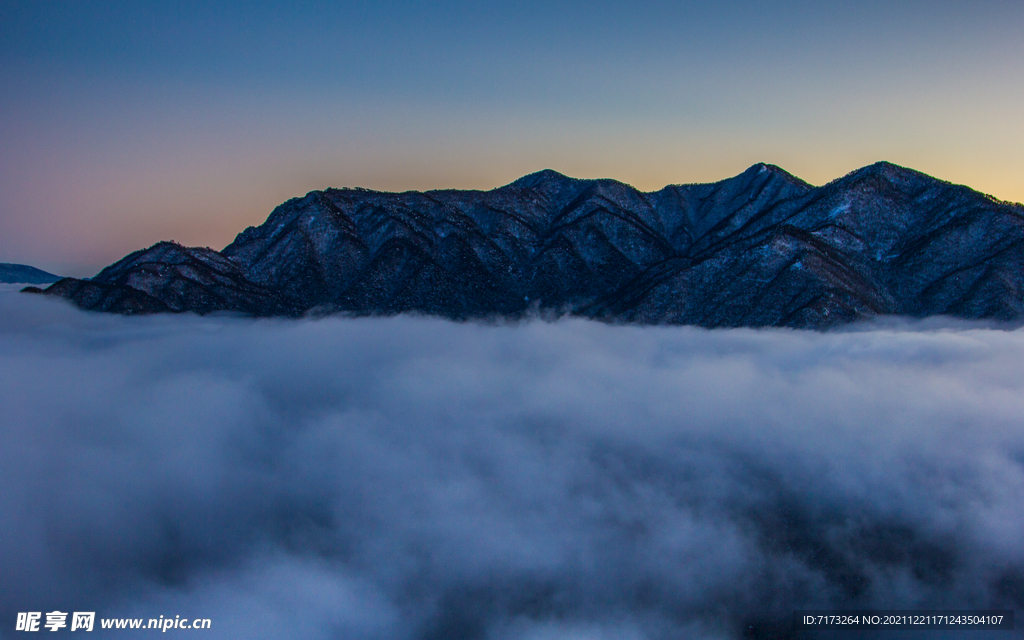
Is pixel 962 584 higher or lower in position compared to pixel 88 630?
higher

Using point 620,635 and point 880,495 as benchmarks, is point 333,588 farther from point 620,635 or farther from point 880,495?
point 880,495

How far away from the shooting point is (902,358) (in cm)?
19175

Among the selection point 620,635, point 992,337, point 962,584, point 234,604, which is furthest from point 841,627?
point 234,604

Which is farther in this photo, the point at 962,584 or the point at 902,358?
the point at 902,358

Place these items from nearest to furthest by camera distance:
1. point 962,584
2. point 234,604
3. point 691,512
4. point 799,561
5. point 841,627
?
point 841,627 < point 962,584 < point 799,561 < point 234,604 < point 691,512

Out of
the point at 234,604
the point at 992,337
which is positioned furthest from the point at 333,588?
the point at 992,337

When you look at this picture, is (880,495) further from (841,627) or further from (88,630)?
(88,630)

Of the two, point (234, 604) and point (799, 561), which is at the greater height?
point (799, 561)

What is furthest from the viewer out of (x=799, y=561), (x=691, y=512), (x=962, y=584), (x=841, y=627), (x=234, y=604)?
(x=691, y=512)

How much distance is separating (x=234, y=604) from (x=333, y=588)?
28577 mm

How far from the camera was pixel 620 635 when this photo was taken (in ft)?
489

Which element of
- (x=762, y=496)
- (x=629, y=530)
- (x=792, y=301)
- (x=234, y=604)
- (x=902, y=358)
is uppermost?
(x=792, y=301)

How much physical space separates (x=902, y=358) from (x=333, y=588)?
198814mm

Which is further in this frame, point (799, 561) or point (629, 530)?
point (629, 530)
